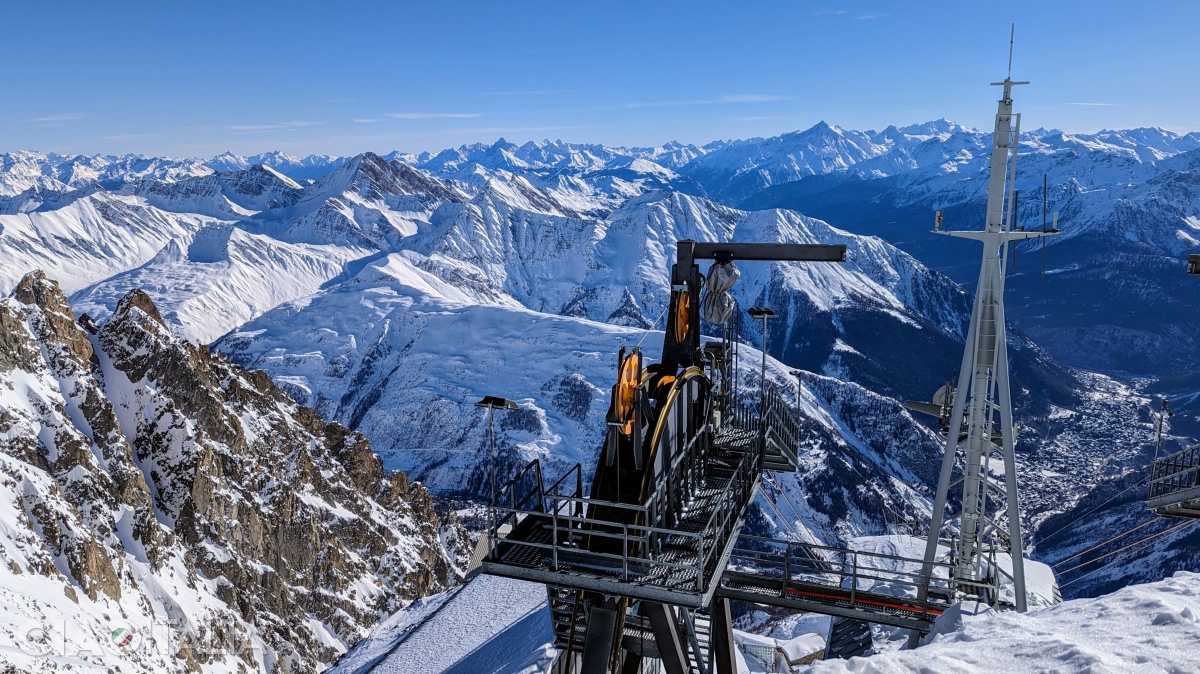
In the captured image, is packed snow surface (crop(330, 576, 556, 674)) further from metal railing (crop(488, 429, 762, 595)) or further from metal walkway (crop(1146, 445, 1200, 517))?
metal walkway (crop(1146, 445, 1200, 517))

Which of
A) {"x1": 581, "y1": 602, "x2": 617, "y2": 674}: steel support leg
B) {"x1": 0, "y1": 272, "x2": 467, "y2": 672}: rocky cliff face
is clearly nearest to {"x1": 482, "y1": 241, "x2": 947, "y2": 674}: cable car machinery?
{"x1": 581, "y1": 602, "x2": 617, "y2": 674}: steel support leg

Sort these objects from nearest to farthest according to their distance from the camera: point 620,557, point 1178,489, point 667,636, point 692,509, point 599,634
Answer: point 620,557 → point 599,634 → point 667,636 → point 692,509 → point 1178,489

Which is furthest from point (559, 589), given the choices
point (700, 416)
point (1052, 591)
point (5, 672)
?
point (5, 672)

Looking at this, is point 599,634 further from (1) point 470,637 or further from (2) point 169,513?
(2) point 169,513

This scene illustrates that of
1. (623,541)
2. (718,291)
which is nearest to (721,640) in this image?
(623,541)

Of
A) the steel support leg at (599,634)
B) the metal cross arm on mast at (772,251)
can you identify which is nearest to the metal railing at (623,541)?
the steel support leg at (599,634)

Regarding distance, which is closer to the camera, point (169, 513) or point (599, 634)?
point (599, 634)

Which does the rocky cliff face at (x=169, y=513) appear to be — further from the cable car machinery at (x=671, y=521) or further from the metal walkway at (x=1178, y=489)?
the metal walkway at (x=1178, y=489)
